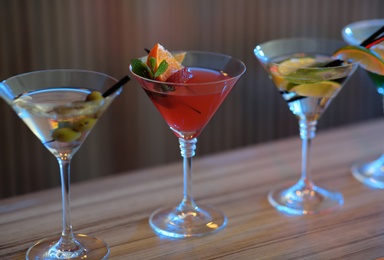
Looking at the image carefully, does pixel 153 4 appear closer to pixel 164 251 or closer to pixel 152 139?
pixel 152 139

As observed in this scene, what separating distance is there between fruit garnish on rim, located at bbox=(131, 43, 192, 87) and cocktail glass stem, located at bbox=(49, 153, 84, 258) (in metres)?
0.20

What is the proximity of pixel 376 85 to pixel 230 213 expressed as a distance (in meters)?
0.49

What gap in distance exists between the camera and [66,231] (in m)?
1.15

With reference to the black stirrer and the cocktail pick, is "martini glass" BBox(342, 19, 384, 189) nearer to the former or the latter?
the black stirrer

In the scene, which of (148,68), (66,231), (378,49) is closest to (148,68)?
(148,68)

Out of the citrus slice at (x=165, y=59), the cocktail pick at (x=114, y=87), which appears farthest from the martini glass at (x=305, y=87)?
the cocktail pick at (x=114, y=87)

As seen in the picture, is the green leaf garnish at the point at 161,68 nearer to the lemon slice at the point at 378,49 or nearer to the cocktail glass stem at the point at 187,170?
the cocktail glass stem at the point at 187,170

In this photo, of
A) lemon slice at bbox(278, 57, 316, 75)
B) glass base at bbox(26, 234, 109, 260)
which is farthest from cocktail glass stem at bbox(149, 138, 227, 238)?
lemon slice at bbox(278, 57, 316, 75)

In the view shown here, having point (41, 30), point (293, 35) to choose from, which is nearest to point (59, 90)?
point (41, 30)

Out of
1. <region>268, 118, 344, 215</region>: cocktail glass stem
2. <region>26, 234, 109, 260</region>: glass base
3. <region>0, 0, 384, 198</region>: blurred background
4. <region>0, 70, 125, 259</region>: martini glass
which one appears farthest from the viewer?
Answer: <region>0, 0, 384, 198</region>: blurred background

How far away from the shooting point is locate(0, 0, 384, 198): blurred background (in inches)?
79.0

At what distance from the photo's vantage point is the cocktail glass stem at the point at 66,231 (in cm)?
112

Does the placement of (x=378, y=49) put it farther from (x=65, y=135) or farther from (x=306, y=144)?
(x=65, y=135)

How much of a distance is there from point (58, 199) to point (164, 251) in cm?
30
